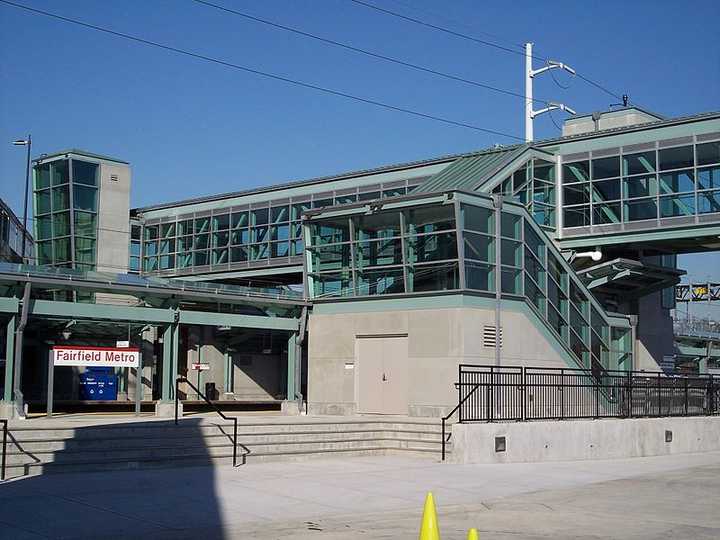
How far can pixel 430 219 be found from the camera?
1174 inches

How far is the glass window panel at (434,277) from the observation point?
28.9m

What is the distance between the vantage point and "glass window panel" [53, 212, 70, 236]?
46656mm

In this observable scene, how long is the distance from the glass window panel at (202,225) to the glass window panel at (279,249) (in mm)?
5000

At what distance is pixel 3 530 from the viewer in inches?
471

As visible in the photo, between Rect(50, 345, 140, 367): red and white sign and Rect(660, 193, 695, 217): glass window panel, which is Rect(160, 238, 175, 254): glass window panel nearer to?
Rect(50, 345, 140, 367): red and white sign

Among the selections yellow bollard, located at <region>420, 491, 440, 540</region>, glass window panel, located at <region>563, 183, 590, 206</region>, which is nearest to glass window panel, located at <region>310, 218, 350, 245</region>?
glass window panel, located at <region>563, 183, 590, 206</region>

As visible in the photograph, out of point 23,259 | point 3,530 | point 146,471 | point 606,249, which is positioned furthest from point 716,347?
point 3,530

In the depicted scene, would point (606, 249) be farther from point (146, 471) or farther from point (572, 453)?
point (146, 471)

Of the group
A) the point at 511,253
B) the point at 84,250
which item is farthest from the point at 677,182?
the point at 84,250

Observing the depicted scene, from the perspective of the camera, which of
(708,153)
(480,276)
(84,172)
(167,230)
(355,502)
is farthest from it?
(167,230)

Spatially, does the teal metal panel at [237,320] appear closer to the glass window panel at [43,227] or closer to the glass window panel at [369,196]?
the glass window panel at [369,196]

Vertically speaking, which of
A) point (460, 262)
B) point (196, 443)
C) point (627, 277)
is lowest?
point (196, 443)

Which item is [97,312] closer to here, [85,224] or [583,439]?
[583,439]

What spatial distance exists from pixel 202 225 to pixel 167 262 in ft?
10.5
